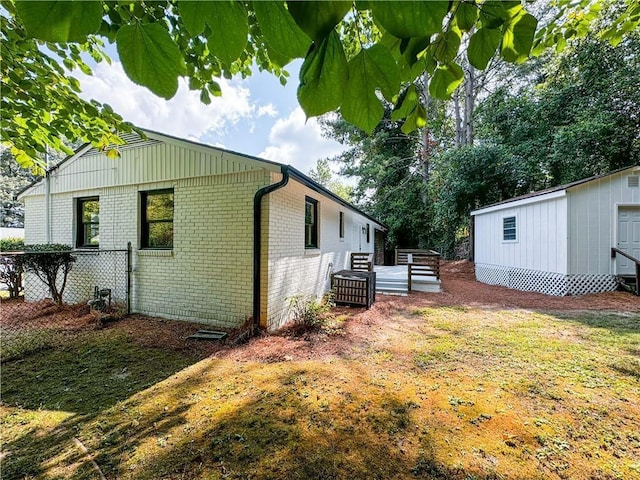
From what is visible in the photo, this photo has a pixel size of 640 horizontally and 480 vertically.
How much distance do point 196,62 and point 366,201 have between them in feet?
63.7

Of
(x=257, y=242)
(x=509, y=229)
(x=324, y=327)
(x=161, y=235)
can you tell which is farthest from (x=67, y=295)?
(x=509, y=229)

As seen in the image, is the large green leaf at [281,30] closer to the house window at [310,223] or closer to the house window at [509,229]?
the house window at [310,223]

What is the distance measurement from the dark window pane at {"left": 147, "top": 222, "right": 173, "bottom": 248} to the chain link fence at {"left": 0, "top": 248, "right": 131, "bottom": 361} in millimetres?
576

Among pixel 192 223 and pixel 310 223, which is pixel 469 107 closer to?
pixel 310 223

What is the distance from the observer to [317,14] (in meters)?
0.48

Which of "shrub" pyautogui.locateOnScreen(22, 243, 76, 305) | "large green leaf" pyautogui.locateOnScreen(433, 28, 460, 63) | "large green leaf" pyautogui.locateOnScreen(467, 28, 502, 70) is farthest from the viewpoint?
"shrub" pyautogui.locateOnScreen(22, 243, 76, 305)

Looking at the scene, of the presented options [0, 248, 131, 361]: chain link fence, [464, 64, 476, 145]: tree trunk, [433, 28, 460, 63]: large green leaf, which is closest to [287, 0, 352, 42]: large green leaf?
[433, 28, 460, 63]: large green leaf

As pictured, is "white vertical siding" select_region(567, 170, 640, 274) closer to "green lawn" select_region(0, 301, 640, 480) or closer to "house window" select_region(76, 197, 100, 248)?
"green lawn" select_region(0, 301, 640, 480)

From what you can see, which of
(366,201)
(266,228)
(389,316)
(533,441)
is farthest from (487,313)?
(366,201)

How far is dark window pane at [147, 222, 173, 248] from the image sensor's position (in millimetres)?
6137

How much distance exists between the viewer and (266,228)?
5.25m

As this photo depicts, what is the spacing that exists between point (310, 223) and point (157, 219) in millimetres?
3820

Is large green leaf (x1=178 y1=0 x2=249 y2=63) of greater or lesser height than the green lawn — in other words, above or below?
above

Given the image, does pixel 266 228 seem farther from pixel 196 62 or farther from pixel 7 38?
pixel 7 38
